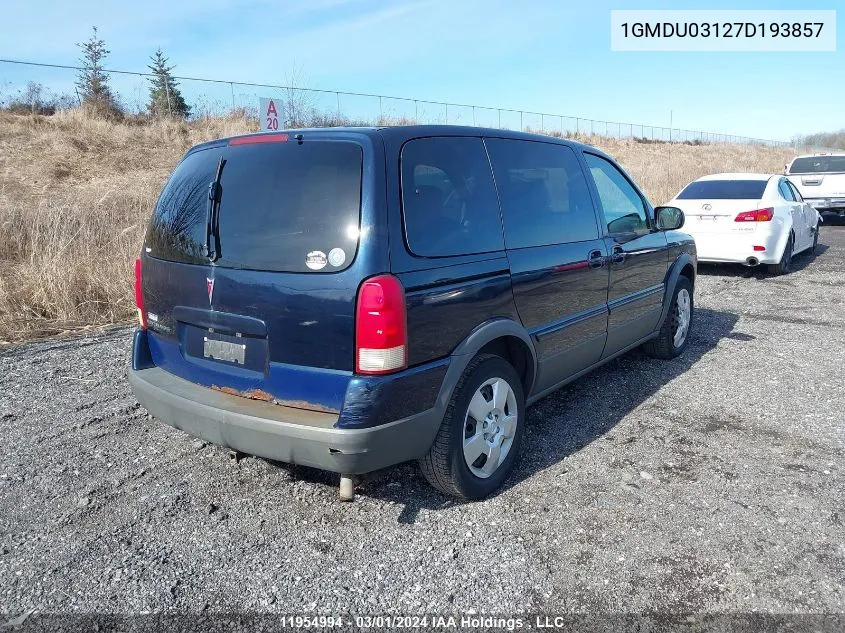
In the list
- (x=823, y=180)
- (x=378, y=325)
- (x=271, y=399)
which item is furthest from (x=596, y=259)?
(x=823, y=180)

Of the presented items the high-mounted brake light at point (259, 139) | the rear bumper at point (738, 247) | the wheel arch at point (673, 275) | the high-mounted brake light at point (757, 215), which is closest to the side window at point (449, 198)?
the high-mounted brake light at point (259, 139)

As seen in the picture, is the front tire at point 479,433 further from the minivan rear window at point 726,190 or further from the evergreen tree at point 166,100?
the evergreen tree at point 166,100

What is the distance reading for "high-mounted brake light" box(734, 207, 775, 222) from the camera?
9.46 metres

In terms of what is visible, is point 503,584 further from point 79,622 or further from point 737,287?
point 737,287

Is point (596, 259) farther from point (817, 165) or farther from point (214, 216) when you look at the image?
point (817, 165)

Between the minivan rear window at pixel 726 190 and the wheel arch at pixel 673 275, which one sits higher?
the minivan rear window at pixel 726 190

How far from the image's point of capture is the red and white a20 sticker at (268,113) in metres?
7.61

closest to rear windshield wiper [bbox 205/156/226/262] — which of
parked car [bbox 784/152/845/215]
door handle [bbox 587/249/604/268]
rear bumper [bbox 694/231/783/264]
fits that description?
door handle [bbox 587/249/604/268]

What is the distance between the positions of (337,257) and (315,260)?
111mm

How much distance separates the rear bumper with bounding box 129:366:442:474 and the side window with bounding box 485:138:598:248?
50.0 inches

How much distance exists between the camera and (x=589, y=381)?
5.21 meters

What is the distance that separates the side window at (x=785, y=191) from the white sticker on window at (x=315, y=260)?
395 inches

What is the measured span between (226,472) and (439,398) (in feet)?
4.77

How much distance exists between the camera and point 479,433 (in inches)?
129
